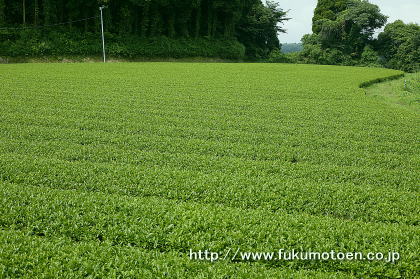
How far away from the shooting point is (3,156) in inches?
365

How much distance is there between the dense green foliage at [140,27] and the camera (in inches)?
1773

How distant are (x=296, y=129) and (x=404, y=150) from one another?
142 inches

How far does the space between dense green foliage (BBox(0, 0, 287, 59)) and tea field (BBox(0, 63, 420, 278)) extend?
109 ft

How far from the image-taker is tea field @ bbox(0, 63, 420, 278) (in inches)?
215

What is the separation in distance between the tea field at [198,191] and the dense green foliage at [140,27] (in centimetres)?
3329

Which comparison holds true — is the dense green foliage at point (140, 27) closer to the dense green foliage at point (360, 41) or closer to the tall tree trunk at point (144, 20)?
the tall tree trunk at point (144, 20)

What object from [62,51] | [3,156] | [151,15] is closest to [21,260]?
[3,156]

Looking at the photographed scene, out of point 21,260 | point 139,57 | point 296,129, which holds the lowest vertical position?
point 21,260

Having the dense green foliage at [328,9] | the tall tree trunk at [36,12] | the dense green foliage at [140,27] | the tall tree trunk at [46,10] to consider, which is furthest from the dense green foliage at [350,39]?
the tall tree trunk at [36,12]

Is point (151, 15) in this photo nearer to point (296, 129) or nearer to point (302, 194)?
point (296, 129)

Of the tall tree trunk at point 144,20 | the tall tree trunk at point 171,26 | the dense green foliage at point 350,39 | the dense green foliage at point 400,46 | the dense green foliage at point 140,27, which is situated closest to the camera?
the dense green foliage at point 140,27

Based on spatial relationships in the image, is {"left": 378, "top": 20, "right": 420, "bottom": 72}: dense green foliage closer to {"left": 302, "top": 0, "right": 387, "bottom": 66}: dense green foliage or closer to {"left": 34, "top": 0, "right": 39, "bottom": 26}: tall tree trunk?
{"left": 302, "top": 0, "right": 387, "bottom": 66}: dense green foliage

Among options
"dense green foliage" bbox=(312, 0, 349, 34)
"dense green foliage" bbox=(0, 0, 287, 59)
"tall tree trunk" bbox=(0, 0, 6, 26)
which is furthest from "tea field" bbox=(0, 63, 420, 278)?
"dense green foliage" bbox=(312, 0, 349, 34)

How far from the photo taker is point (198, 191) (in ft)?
25.8
